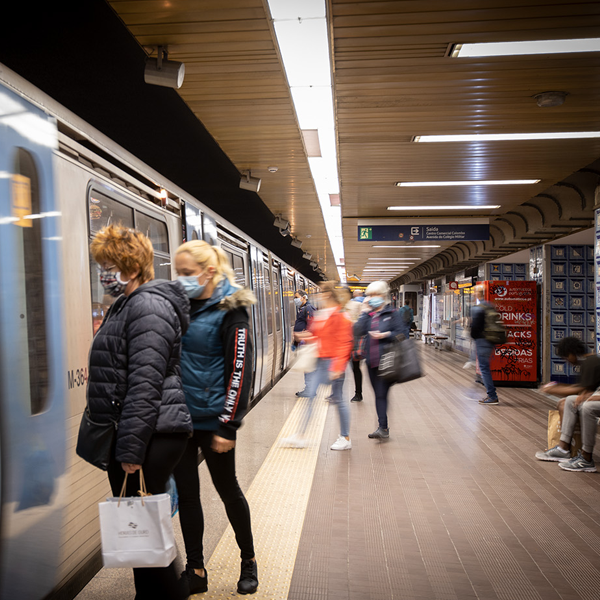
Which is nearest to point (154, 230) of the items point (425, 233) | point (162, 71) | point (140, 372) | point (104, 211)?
point (104, 211)

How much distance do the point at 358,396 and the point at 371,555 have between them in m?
5.25

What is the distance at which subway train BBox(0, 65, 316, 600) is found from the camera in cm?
202

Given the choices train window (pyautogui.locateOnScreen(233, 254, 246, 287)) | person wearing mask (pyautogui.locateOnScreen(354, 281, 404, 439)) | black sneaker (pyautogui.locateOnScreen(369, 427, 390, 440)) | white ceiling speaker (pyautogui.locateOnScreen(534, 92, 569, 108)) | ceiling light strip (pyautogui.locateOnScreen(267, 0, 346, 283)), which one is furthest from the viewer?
train window (pyautogui.locateOnScreen(233, 254, 246, 287))

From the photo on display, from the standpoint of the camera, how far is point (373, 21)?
11.2ft

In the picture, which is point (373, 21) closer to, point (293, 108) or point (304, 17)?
point (304, 17)

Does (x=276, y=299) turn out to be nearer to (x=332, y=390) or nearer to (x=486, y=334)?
(x=486, y=334)

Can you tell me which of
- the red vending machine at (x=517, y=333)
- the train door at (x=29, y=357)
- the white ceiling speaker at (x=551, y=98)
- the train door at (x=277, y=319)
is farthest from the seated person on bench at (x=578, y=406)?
the train door at (x=277, y=319)

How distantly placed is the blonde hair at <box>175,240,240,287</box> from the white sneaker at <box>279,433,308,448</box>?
130 inches

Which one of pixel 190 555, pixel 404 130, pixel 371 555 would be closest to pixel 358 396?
pixel 404 130

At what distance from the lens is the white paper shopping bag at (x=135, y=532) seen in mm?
1969

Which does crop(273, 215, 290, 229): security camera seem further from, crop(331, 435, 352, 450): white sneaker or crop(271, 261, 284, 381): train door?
crop(331, 435, 352, 450): white sneaker

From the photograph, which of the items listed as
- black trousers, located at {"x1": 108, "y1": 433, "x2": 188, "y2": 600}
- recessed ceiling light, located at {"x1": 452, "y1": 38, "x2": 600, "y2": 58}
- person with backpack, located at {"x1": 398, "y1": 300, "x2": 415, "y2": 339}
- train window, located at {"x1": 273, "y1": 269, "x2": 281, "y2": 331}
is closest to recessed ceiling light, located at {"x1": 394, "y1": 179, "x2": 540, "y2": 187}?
person with backpack, located at {"x1": 398, "y1": 300, "x2": 415, "y2": 339}

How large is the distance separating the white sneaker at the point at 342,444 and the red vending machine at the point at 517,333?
5.77 meters

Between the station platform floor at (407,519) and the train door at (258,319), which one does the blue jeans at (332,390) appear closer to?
the station platform floor at (407,519)
